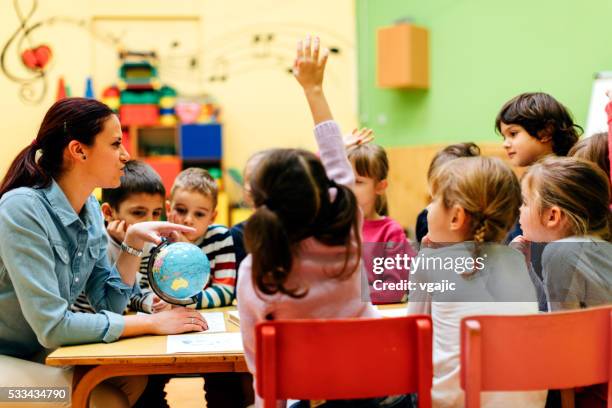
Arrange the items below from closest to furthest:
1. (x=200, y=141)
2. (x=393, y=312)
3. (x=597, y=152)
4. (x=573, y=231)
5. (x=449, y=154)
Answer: (x=573, y=231), (x=393, y=312), (x=597, y=152), (x=449, y=154), (x=200, y=141)

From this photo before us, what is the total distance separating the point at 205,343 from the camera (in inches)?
74.7

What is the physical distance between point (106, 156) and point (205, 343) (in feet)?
2.41

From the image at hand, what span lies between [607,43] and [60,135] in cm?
429

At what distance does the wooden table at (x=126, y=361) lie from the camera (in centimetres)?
176

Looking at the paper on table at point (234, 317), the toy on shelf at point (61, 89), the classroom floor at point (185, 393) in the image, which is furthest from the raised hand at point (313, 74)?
the toy on shelf at point (61, 89)

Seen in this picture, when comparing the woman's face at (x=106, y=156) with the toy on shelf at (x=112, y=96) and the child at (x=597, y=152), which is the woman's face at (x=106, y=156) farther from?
the toy on shelf at (x=112, y=96)

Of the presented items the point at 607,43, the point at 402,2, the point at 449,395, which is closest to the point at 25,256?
the point at 449,395

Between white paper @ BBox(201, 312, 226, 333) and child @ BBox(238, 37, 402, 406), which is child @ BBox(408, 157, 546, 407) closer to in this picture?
child @ BBox(238, 37, 402, 406)

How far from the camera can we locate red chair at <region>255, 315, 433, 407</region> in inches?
58.4

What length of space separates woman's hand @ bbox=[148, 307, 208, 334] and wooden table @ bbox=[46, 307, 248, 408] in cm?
11

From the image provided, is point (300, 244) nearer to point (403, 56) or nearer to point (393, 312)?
point (393, 312)

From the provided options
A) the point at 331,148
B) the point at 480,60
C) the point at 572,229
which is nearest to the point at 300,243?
the point at 331,148

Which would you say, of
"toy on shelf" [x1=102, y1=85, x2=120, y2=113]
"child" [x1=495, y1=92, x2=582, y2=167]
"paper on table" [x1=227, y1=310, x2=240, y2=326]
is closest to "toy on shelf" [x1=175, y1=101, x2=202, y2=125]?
"toy on shelf" [x1=102, y1=85, x2=120, y2=113]

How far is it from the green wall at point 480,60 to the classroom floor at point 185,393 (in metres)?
3.57
